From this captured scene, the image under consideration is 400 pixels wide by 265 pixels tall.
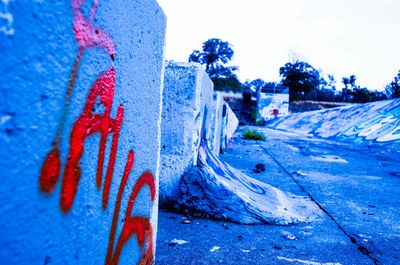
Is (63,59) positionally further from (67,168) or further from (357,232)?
(357,232)

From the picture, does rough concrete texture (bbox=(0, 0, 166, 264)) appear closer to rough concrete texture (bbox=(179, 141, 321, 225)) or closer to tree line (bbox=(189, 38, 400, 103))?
rough concrete texture (bbox=(179, 141, 321, 225))

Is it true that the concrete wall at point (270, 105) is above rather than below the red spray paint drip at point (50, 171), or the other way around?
above

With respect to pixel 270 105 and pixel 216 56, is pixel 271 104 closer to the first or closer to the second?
pixel 270 105

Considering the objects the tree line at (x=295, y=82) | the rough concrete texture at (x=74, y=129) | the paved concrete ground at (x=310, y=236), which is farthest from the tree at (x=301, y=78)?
the rough concrete texture at (x=74, y=129)

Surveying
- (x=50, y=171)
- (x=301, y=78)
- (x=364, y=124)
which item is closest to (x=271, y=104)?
(x=364, y=124)

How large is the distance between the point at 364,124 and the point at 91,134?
9.99 m

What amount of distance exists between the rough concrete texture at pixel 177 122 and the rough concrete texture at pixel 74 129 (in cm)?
114

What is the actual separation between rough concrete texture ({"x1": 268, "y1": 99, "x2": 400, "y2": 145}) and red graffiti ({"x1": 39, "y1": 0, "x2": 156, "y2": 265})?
765cm

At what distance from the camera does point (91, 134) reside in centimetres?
77

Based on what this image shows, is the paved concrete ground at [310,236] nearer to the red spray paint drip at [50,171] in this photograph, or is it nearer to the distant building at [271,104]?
the red spray paint drip at [50,171]

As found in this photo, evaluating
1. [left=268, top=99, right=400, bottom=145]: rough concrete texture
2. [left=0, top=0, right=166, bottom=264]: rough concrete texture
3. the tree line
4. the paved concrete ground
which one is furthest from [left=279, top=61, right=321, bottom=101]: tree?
[left=0, top=0, right=166, bottom=264]: rough concrete texture

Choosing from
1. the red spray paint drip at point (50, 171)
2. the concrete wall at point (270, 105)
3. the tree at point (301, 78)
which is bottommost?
the red spray paint drip at point (50, 171)

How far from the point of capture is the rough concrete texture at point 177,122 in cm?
232

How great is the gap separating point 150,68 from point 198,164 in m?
1.37
